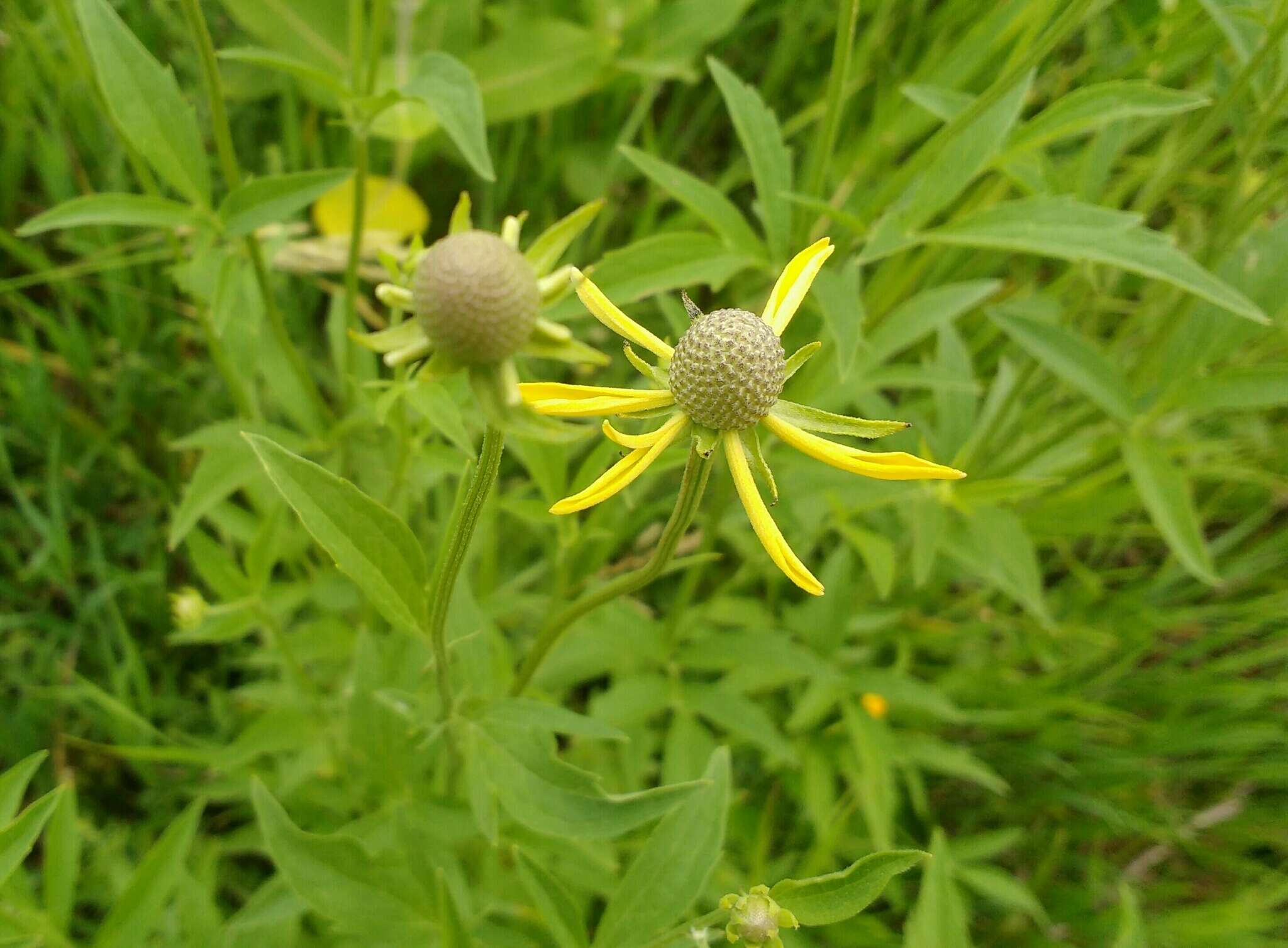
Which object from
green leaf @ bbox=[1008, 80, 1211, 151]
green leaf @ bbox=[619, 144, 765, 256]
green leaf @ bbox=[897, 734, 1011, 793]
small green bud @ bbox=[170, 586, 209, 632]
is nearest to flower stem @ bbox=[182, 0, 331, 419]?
small green bud @ bbox=[170, 586, 209, 632]

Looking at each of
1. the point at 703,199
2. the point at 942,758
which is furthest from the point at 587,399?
the point at 942,758

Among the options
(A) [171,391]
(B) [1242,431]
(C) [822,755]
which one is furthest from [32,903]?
(B) [1242,431]

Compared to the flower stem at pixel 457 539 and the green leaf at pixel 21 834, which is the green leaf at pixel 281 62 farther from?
the green leaf at pixel 21 834

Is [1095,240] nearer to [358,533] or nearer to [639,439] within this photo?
[639,439]

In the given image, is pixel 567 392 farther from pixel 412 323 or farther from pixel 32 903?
pixel 32 903

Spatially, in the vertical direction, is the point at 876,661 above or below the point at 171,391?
below

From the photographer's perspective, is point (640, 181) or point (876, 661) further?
point (640, 181)

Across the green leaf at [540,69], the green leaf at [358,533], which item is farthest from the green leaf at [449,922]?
the green leaf at [540,69]
